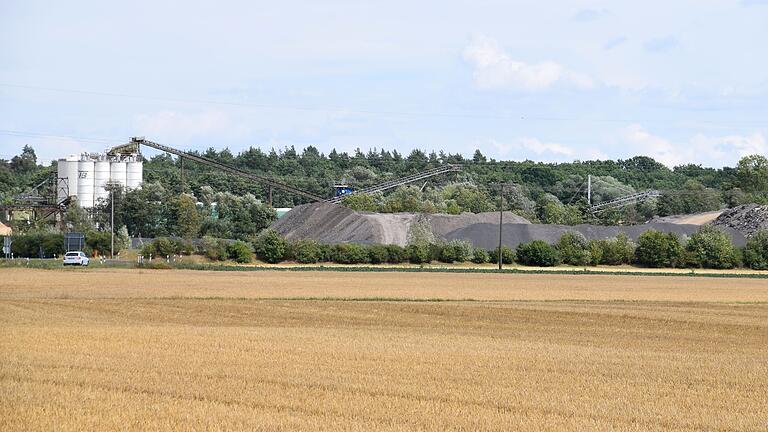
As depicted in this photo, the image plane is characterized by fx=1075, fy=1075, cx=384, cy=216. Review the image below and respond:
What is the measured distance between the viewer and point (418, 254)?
116125 mm

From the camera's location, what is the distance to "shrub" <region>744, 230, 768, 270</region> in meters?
116

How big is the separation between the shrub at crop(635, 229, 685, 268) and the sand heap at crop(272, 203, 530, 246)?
2565cm

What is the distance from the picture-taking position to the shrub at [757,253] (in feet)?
382

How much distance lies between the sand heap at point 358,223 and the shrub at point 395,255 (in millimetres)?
16409

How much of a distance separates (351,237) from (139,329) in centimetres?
9970

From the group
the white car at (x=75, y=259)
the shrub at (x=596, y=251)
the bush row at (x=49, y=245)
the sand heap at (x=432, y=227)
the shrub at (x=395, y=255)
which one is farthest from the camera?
the sand heap at (x=432, y=227)

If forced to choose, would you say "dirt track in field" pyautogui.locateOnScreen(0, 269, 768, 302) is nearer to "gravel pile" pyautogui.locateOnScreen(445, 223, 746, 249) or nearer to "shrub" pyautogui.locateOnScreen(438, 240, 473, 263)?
"shrub" pyautogui.locateOnScreen(438, 240, 473, 263)

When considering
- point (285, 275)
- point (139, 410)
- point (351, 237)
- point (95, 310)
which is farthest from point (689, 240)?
point (139, 410)

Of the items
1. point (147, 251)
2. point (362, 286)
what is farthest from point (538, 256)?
point (362, 286)

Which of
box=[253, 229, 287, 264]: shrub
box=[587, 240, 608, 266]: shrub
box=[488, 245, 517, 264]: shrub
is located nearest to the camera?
box=[253, 229, 287, 264]: shrub

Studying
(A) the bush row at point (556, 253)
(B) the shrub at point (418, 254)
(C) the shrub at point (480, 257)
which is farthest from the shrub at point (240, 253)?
(C) the shrub at point (480, 257)

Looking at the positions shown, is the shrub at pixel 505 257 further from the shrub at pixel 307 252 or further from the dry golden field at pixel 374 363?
the dry golden field at pixel 374 363

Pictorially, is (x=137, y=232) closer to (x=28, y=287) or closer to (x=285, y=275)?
(x=285, y=275)

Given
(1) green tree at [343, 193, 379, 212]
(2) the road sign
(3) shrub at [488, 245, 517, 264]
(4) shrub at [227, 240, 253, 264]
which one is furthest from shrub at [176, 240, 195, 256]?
(1) green tree at [343, 193, 379, 212]
